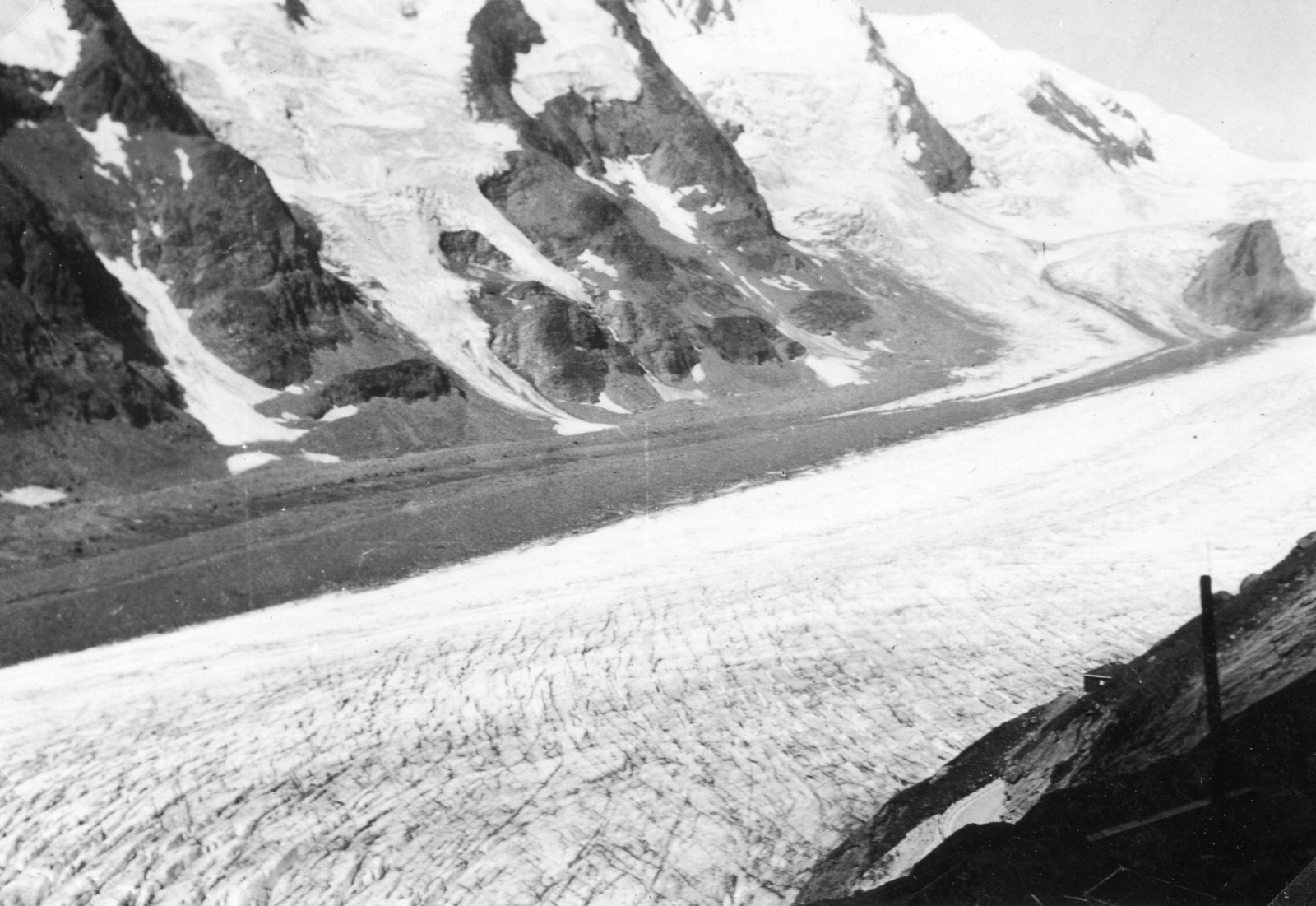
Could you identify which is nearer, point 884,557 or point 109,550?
point 884,557

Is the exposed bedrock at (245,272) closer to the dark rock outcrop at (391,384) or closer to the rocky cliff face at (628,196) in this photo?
the dark rock outcrop at (391,384)

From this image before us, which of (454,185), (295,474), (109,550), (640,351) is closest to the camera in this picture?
(109,550)

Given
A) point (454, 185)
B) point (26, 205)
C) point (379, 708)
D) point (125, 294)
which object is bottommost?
point (379, 708)

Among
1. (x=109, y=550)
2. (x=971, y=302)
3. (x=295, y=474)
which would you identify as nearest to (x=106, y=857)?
(x=109, y=550)

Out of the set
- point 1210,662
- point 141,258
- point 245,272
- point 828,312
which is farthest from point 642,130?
point 1210,662

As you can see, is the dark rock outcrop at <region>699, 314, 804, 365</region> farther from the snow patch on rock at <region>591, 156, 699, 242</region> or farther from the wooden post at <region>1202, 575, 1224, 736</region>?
the wooden post at <region>1202, 575, 1224, 736</region>

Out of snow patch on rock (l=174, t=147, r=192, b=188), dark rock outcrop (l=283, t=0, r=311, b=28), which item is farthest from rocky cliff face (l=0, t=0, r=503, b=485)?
dark rock outcrop (l=283, t=0, r=311, b=28)

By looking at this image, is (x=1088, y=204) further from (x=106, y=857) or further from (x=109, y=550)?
(x=106, y=857)
